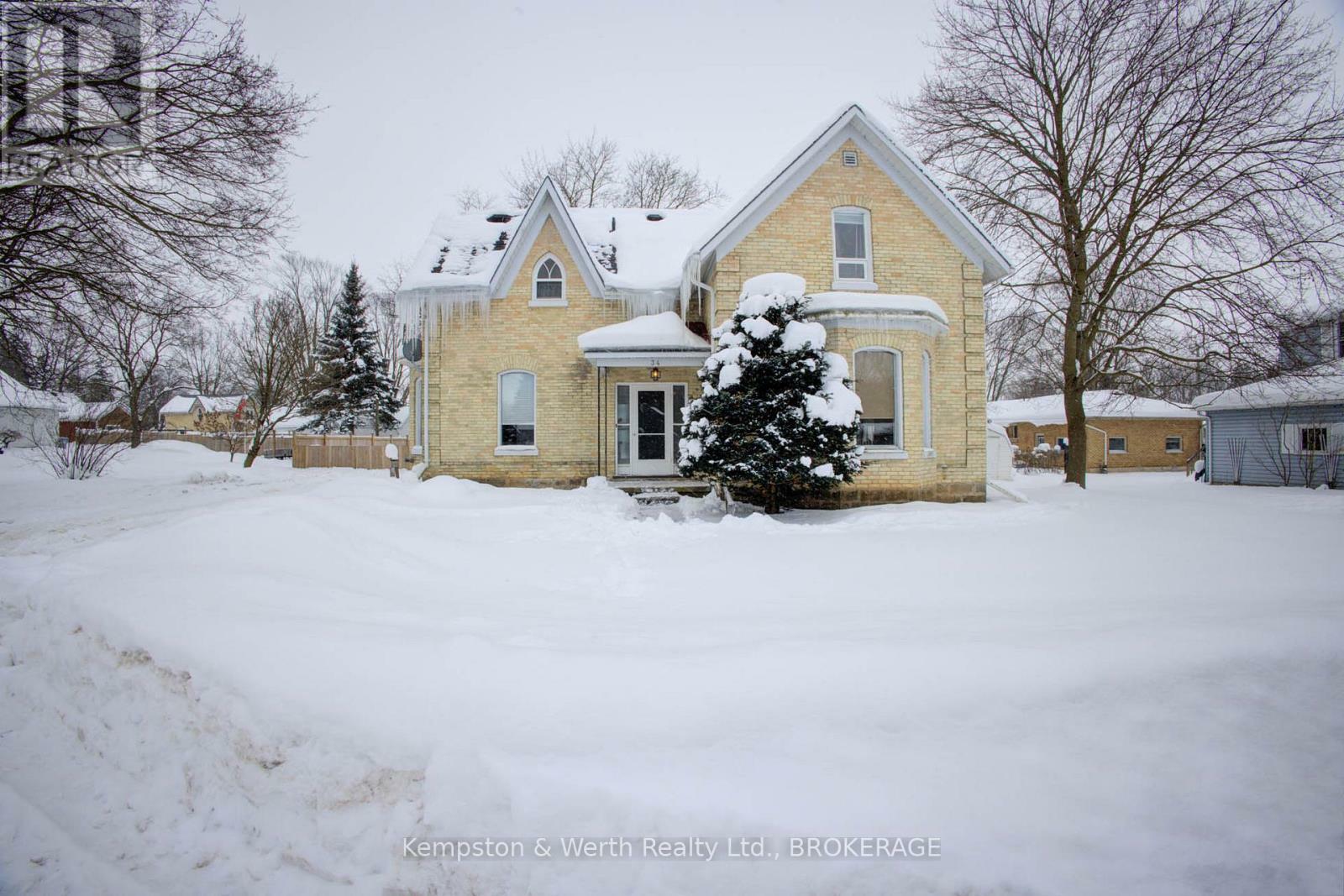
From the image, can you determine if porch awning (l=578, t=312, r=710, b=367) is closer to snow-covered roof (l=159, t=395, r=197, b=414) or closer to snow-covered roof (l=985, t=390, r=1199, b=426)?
snow-covered roof (l=985, t=390, r=1199, b=426)

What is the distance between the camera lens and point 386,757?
292cm

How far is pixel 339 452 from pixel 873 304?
23032 millimetres

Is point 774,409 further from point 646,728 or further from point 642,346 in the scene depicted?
point 646,728

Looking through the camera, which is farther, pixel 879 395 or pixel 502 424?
pixel 502 424

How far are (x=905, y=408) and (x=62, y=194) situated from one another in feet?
44.0

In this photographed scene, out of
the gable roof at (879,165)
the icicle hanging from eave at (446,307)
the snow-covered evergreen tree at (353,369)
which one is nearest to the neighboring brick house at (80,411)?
the snow-covered evergreen tree at (353,369)

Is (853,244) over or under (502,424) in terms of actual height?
over

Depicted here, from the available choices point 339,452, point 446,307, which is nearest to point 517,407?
point 446,307

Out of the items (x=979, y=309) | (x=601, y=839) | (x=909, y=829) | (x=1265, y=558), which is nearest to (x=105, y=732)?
(x=601, y=839)

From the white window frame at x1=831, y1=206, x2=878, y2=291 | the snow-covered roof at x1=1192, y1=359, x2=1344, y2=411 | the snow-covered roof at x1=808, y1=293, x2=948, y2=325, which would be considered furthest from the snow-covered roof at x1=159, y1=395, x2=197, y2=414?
the snow-covered roof at x1=1192, y1=359, x2=1344, y2=411

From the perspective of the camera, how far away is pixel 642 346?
12.2 meters

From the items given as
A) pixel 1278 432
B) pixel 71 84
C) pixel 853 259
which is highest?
pixel 71 84

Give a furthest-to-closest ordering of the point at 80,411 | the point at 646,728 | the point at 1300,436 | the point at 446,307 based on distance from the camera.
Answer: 1. the point at 80,411
2. the point at 1300,436
3. the point at 446,307
4. the point at 646,728

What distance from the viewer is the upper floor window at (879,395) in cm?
1136
